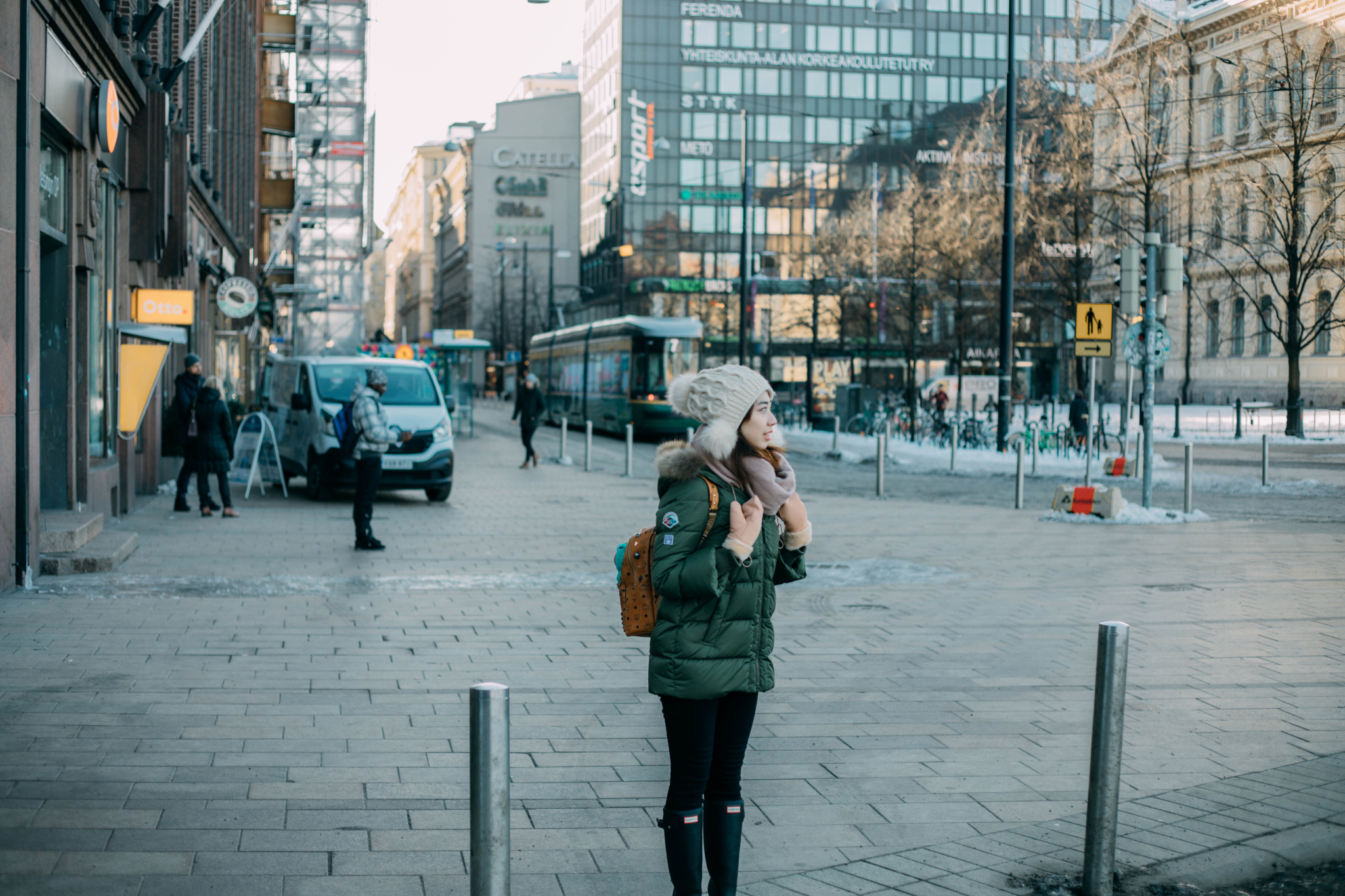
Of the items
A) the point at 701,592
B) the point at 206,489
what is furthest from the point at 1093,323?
the point at 701,592

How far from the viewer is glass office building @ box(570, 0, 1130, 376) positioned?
88312 millimetres

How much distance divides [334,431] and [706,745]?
48.8 ft

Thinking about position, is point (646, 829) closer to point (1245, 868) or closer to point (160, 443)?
point (1245, 868)

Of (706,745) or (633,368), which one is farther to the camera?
(633,368)

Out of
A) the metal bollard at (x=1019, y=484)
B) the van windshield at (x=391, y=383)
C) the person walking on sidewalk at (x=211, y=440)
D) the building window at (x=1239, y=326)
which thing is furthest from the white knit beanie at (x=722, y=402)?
the building window at (x=1239, y=326)

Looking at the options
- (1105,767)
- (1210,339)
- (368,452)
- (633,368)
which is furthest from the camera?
(1210,339)

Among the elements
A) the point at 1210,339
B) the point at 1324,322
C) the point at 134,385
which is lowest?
the point at 134,385

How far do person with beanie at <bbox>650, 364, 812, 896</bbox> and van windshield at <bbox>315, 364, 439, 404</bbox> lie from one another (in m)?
15.8

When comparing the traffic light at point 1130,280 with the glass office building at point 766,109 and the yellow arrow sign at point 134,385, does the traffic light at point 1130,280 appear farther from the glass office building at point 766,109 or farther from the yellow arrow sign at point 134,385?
the glass office building at point 766,109

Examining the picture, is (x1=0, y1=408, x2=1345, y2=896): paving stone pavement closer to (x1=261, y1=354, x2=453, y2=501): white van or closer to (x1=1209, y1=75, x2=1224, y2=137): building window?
(x1=261, y1=354, x2=453, y2=501): white van

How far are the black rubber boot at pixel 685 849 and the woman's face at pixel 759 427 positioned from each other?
103cm

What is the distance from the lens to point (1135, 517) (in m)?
16.7

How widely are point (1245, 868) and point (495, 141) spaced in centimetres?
11420

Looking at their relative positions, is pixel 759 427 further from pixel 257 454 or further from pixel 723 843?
pixel 257 454
